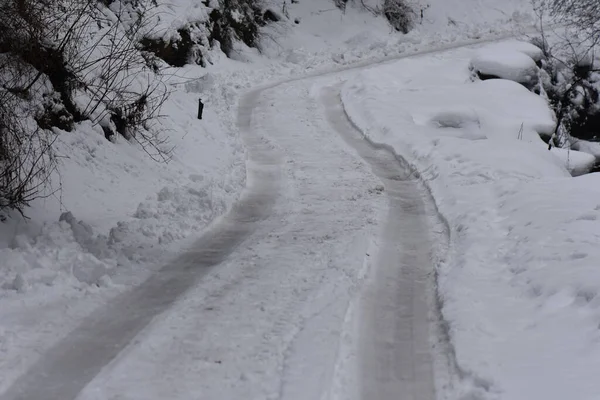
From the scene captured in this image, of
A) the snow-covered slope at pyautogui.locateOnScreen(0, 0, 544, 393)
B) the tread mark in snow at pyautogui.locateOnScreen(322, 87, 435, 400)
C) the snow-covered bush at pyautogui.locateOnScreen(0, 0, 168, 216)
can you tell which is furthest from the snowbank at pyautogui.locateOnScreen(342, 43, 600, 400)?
the snow-covered bush at pyautogui.locateOnScreen(0, 0, 168, 216)

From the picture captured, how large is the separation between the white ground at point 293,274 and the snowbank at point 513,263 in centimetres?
2

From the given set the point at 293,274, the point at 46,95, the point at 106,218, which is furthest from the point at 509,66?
the point at 106,218

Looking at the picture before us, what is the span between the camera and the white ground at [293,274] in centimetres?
481

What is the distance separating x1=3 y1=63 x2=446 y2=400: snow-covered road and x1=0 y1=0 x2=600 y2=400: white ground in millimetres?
21

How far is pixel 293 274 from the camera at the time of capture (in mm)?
6812

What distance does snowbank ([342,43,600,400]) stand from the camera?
482cm

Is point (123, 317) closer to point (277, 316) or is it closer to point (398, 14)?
point (277, 316)

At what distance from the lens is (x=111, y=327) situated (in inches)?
217

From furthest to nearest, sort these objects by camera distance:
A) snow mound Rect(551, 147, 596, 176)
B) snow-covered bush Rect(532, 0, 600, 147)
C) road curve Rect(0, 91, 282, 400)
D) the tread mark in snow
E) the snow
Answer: snow-covered bush Rect(532, 0, 600, 147)
the snow
snow mound Rect(551, 147, 596, 176)
the tread mark in snow
road curve Rect(0, 91, 282, 400)

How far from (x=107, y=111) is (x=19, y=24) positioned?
9.41ft

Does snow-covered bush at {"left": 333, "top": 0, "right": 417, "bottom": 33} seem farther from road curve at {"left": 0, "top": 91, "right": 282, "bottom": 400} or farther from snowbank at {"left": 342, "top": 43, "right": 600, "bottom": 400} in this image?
road curve at {"left": 0, "top": 91, "right": 282, "bottom": 400}

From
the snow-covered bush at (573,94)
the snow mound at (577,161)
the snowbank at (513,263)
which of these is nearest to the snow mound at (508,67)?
→ the snow-covered bush at (573,94)

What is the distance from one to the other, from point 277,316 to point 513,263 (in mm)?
2937

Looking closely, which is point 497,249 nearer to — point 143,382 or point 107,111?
point 143,382
